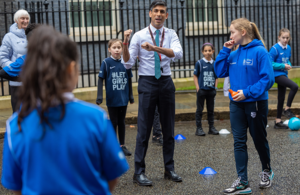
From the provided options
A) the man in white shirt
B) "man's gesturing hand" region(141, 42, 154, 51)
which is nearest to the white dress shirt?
the man in white shirt

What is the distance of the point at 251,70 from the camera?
13.6 ft

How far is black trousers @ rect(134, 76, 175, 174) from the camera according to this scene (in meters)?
4.61

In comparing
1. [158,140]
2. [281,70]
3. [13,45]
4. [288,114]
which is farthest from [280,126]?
[13,45]

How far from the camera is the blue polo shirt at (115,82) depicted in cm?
583

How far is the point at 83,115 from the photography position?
5.14ft

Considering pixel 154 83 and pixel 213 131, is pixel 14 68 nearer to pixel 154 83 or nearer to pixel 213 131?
pixel 154 83

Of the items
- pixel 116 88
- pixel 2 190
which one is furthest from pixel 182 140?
pixel 2 190

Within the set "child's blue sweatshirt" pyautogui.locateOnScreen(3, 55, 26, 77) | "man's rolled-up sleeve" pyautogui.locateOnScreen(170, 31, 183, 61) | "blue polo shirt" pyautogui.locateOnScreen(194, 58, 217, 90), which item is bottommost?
"blue polo shirt" pyautogui.locateOnScreen(194, 58, 217, 90)

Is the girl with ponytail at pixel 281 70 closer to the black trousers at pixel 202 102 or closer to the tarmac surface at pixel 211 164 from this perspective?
the tarmac surface at pixel 211 164

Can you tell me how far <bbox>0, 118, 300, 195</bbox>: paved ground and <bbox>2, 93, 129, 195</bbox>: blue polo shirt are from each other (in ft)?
9.13

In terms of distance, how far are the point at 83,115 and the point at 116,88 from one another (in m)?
4.30

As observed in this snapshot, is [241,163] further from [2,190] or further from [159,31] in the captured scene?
[2,190]

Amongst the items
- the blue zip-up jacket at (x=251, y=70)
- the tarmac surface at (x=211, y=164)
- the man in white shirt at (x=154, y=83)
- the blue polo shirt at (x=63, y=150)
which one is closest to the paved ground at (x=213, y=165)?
the tarmac surface at (x=211, y=164)

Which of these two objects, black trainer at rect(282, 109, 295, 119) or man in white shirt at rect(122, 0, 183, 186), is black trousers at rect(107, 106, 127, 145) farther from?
black trainer at rect(282, 109, 295, 119)
